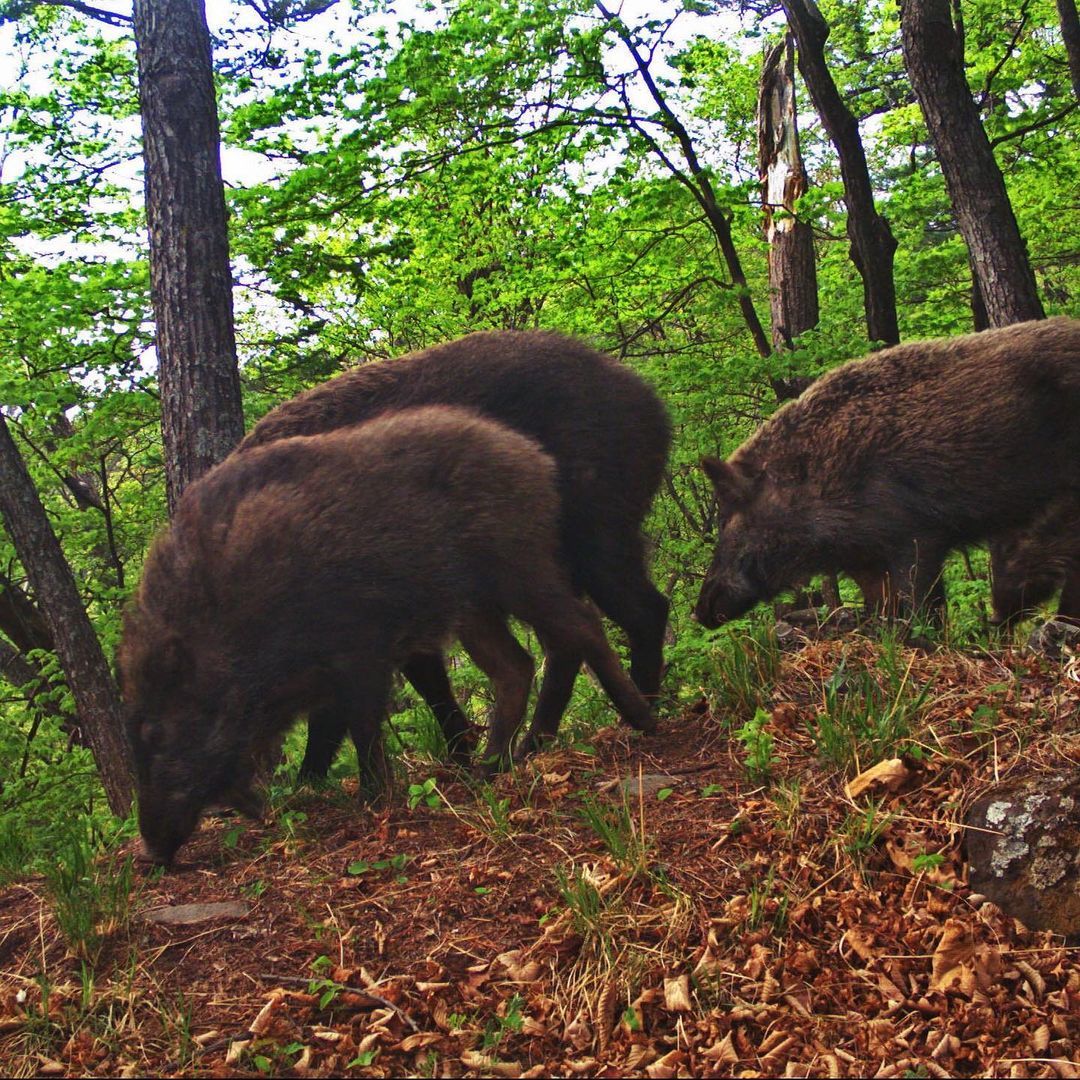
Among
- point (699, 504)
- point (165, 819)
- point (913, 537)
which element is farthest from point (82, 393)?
point (699, 504)

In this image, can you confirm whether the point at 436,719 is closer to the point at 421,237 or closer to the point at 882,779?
the point at 882,779

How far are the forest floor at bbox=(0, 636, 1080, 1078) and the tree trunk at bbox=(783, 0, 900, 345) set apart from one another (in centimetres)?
621

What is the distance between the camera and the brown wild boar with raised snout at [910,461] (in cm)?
624

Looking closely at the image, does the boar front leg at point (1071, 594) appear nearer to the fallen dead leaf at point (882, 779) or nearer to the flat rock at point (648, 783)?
the fallen dead leaf at point (882, 779)

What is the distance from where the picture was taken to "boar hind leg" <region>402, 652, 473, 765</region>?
231 inches

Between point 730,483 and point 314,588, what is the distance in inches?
123

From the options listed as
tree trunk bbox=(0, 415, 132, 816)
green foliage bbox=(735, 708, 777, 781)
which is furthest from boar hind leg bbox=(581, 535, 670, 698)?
tree trunk bbox=(0, 415, 132, 816)

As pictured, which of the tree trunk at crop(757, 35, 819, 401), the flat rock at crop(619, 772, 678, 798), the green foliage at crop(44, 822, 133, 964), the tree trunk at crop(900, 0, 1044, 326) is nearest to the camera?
the green foliage at crop(44, 822, 133, 964)

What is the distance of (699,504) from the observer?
786 inches

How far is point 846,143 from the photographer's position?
31.5ft

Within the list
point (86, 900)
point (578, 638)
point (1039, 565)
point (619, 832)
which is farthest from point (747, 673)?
point (86, 900)

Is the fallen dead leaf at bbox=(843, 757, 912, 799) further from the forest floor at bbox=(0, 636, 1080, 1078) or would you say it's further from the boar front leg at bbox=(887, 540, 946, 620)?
the boar front leg at bbox=(887, 540, 946, 620)

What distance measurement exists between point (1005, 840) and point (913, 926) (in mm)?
422

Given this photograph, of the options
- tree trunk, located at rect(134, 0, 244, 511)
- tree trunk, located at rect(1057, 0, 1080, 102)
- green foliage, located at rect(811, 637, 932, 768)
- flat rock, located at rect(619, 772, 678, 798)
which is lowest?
flat rock, located at rect(619, 772, 678, 798)
